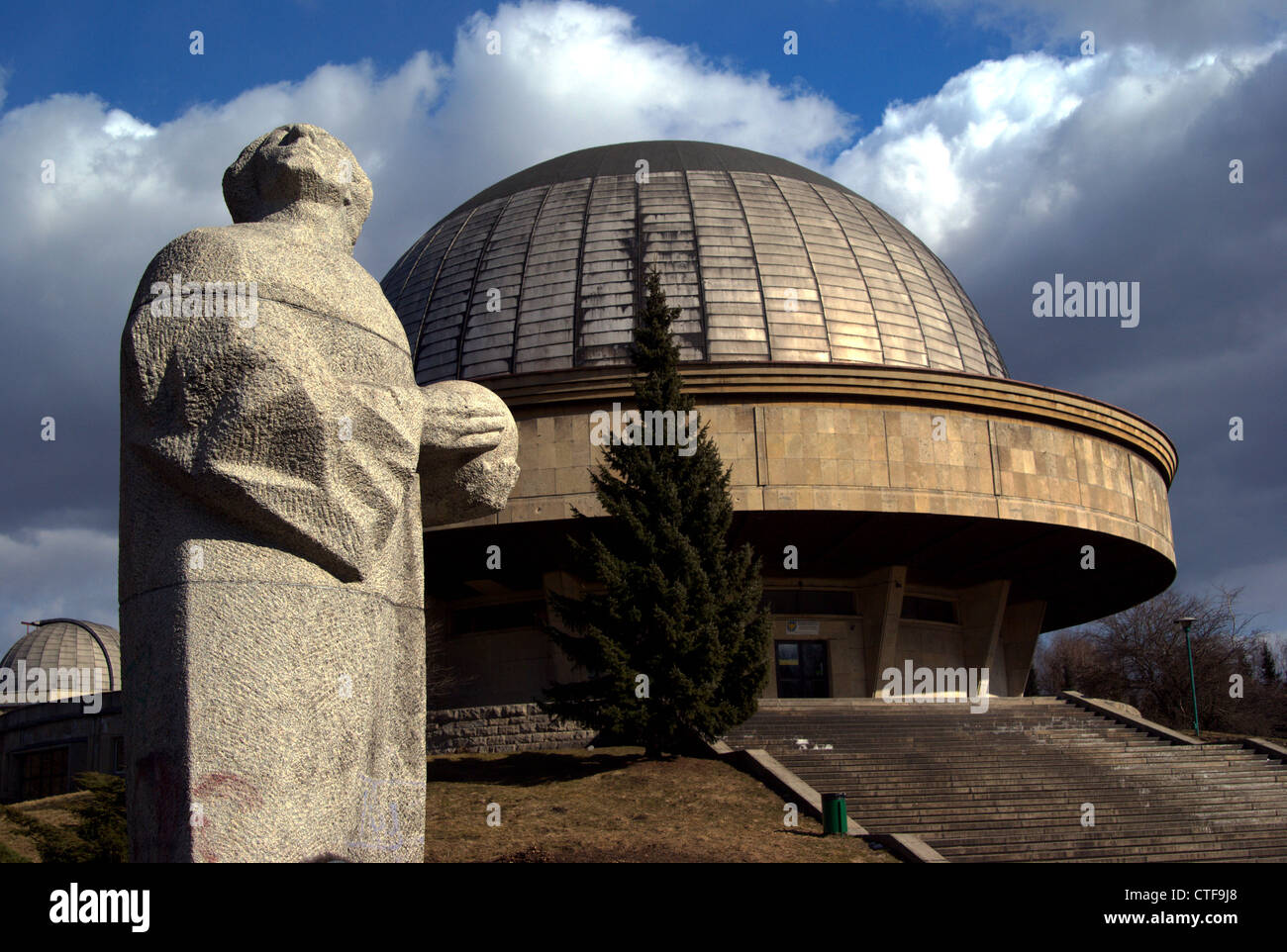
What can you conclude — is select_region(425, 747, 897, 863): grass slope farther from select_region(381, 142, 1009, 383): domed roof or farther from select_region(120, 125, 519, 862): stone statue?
select_region(381, 142, 1009, 383): domed roof

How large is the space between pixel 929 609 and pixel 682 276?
439 inches

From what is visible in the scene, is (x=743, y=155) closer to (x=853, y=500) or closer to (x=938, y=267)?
(x=938, y=267)

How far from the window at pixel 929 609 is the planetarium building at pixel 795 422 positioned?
79 millimetres

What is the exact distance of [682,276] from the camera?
3206 centimetres

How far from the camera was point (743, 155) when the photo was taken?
38969 millimetres

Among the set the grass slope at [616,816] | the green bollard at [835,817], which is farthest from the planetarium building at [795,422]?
the green bollard at [835,817]

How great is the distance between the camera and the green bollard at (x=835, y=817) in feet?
45.0

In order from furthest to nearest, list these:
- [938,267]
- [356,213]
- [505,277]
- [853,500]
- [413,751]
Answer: [938,267] < [505,277] < [853,500] < [356,213] < [413,751]

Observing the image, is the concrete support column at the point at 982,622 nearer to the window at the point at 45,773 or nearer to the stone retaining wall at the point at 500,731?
the stone retaining wall at the point at 500,731

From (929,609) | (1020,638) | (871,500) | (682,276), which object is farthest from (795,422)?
(1020,638)

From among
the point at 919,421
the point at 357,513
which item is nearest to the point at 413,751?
the point at 357,513

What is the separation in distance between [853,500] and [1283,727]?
26446 millimetres

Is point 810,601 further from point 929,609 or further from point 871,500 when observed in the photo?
point 871,500
